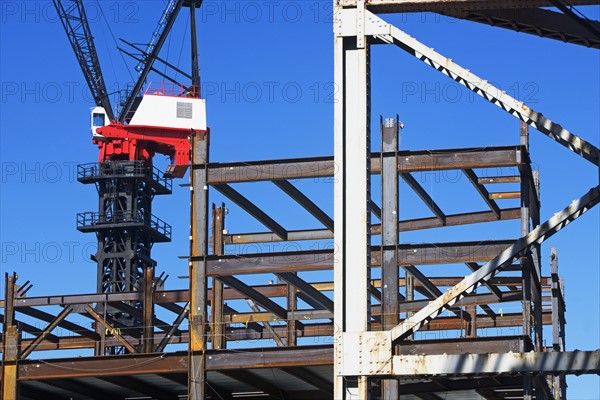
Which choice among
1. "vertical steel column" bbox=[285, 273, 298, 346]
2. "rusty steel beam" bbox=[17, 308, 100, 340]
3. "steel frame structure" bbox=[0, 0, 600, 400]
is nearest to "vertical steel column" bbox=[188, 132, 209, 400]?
"steel frame structure" bbox=[0, 0, 600, 400]

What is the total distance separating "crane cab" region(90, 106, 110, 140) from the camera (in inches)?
3278

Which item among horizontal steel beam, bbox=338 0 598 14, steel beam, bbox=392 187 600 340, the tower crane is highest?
the tower crane

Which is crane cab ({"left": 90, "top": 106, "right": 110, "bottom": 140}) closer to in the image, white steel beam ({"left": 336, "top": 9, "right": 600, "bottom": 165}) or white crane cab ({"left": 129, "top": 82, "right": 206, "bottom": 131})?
white crane cab ({"left": 129, "top": 82, "right": 206, "bottom": 131})

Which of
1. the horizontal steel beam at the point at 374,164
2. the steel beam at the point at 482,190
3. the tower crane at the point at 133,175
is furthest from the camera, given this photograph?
the tower crane at the point at 133,175

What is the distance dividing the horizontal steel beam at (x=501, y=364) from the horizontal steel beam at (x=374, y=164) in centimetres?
1709

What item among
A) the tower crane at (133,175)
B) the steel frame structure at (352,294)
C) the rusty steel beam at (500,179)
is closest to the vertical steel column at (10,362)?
the steel frame structure at (352,294)

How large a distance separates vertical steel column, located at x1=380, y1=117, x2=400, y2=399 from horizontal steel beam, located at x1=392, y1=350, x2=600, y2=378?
15.3 meters

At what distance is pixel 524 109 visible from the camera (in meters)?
11.9

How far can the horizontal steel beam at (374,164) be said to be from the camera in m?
28.3

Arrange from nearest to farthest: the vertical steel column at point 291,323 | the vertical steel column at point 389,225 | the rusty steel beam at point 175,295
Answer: the vertical steel column at point 389,225 → the rusty steel beam at point 175,295 → the vertical steel column at point 291,323

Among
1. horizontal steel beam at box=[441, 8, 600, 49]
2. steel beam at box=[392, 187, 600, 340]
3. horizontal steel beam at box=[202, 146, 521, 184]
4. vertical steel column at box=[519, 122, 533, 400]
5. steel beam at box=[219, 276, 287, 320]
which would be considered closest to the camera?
steel beam at box=[392, 187, 600, 340]

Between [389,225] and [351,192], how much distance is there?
16.0 meters

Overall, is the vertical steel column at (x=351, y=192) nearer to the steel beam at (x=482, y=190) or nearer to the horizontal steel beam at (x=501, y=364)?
the horizontal steel beam at (x=501, y=364)

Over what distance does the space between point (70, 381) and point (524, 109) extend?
23.4 metres
